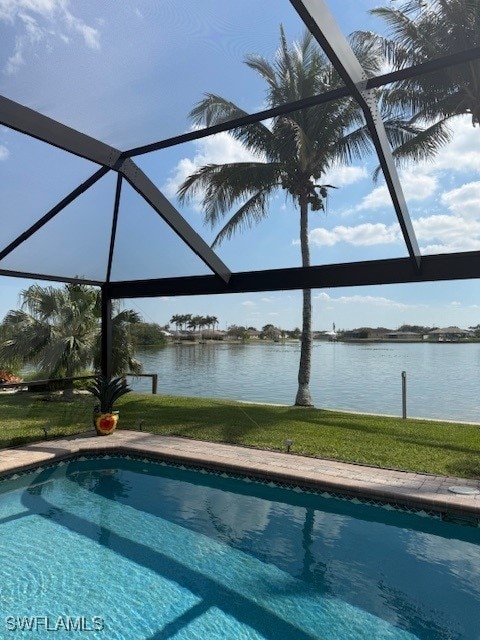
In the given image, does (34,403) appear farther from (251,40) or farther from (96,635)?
(251,40)

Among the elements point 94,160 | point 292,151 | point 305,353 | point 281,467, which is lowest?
point 281,467

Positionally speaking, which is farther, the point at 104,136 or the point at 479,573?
the point at 104,136

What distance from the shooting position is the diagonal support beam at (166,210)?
6316 millimetres

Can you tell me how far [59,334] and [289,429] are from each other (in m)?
7.19

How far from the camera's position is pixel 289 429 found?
8.45m

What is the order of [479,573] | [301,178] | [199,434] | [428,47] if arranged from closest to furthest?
1. [479,573]
2. [199,434]
3. [428,47]
4. [301,178]

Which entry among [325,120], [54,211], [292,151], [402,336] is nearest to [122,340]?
[54,211]

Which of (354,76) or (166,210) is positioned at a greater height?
(354,76)

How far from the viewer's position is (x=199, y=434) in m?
8.05

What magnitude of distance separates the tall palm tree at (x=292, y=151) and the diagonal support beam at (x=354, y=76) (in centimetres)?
590

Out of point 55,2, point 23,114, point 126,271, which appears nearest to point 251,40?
point 55,2

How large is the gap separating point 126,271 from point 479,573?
706cm

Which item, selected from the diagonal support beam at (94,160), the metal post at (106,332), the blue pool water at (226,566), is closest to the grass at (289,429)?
the metal post at (106,332)

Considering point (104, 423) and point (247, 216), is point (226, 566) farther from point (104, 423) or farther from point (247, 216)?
point (247, 216)
